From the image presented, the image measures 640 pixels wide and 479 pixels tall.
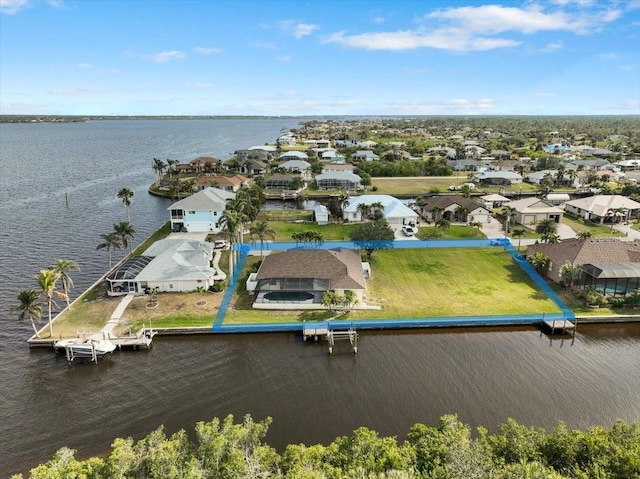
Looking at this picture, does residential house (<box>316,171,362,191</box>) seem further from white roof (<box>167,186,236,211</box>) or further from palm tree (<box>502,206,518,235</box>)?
white roof (<box>167,186,236,211</box>)

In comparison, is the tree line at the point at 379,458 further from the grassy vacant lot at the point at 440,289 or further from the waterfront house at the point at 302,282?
the waterfront house at the point at 302,282

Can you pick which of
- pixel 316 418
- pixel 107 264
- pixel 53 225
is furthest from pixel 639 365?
pixel 53 225

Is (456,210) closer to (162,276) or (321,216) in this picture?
(321,216)

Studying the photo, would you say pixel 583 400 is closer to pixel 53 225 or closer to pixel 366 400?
pixel 366 400

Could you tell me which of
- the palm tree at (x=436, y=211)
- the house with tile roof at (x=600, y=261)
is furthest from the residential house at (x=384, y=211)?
the house with tile roof at (x=600, y=261)

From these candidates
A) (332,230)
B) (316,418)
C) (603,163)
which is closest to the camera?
(316,418)

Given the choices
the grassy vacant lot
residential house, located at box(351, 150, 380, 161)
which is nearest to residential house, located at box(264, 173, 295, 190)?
residential house, located at box(351, 150, 380, 161)
